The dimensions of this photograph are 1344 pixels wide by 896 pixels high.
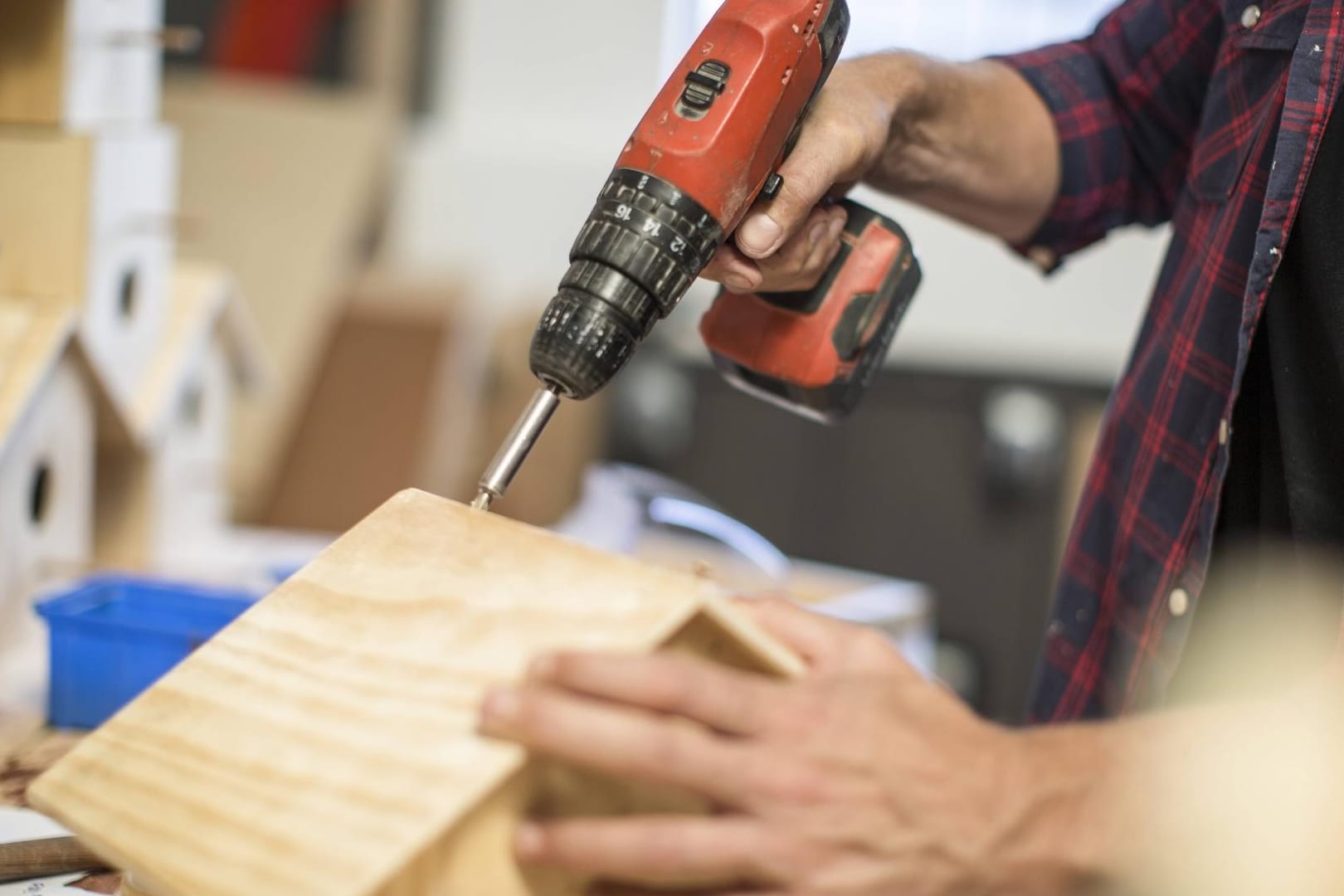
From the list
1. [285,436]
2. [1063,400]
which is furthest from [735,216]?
[285,436]

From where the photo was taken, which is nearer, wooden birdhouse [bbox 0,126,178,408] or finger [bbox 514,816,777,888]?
finger [bbox 514,816,777,888]

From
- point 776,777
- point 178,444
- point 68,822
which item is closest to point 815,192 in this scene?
point 776,777

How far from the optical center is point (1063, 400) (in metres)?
2.53

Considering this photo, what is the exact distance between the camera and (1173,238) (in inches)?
41.9

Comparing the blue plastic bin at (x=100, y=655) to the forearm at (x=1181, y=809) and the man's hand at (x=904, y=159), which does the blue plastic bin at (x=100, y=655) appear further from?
the forearm at (x=1181, y=809)

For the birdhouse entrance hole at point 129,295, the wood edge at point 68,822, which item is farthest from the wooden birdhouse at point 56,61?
the wood edge at point 68,822

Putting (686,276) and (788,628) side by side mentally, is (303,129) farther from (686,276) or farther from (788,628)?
(788,628)

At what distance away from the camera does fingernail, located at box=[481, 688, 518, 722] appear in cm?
55

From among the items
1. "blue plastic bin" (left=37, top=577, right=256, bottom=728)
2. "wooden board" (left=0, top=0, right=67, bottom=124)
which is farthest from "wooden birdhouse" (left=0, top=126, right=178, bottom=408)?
"blue plastic bin" (left=37, top=577, right=256, bottom=728)

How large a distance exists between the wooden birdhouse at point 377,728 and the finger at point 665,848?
46 millimetres

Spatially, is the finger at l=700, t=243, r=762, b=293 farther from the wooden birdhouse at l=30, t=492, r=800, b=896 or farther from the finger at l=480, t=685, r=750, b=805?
the finger at l=480, t=685, r=750, b=805

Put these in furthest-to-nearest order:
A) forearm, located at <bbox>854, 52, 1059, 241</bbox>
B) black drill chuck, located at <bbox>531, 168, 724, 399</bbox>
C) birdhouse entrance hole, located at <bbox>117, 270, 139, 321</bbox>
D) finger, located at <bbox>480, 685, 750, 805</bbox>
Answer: birdhouse entrance hole, located at <bbox>117, 270, 139, 321</bbox> → forearm, located at <bbox>854, 52, 1059, 241</bbox> → black drill chuck, located at <bbox>531, 168, 724, 399</bbox> → finger, located at <bbox>480, 685, 750, 805</bbox>

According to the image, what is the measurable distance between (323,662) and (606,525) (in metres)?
1.09

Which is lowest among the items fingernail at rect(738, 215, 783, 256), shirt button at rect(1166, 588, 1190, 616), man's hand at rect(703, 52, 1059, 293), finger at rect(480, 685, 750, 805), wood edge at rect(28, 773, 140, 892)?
wood edge at rect(28, 773, 140, 892)
